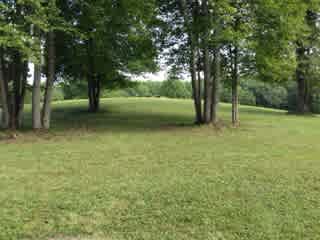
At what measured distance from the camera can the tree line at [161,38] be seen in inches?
442

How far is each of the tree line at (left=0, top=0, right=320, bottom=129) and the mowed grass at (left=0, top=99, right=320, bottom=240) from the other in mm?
3961

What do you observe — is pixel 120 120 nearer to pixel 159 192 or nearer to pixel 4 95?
pixel 4 95

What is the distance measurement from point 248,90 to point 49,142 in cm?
5484

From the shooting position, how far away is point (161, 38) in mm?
14555

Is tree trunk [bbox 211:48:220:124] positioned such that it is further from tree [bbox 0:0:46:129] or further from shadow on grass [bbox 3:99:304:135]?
tree [bbox 0:0:46:129]

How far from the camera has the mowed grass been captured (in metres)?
3.66

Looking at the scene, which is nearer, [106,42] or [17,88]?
[17,88]

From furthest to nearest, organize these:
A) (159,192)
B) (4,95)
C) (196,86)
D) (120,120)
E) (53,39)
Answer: (120,120)
(196,86)
(53,39)
(4,95)
(159,192)

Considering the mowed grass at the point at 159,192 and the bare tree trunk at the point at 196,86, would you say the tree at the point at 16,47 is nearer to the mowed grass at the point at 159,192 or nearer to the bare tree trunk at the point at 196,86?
the mowed grass at the point at 159,192

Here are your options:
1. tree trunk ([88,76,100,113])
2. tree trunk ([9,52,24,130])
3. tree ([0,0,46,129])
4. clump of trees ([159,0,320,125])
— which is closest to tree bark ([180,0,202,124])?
clump of trees ([159,0,320,125])

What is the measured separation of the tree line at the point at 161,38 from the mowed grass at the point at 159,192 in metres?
3.96

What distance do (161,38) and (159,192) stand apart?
10871mm

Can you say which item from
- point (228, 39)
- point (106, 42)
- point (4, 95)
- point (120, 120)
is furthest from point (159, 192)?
point (120, 120)

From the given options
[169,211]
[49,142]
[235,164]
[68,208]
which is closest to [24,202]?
[68,208]
